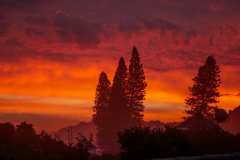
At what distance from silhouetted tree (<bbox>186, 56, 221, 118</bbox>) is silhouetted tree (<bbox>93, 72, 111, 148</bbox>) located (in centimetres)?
1517

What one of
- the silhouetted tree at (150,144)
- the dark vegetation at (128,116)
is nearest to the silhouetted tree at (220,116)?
the dark vegetation at (128,116)

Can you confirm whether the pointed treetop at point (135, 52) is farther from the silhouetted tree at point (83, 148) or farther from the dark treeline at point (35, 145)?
the silhouetted tree at point (83, 148)

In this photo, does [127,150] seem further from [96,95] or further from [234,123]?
[234,123]

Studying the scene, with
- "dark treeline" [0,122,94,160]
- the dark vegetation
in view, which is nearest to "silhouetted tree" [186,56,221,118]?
the dark vegetation

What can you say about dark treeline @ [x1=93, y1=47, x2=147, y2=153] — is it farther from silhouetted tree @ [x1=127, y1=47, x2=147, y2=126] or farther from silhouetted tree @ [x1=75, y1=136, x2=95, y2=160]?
silhouetted tree @ [x1=75, y1=136, x2=95, y2=160]

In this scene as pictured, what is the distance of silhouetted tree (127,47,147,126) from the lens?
83500 mm

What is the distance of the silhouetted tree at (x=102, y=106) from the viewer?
3339 inches

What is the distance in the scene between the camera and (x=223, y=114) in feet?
191

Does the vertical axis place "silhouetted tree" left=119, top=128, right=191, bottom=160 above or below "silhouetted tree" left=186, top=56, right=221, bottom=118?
below

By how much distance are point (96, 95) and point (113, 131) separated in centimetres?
675

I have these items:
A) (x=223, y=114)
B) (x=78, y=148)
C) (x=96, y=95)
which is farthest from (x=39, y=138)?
(x=96, y=95)

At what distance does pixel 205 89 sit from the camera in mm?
76625

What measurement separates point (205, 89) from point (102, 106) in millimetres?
18634

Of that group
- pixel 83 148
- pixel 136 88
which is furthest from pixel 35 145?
pixel 136 88
